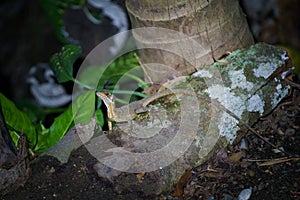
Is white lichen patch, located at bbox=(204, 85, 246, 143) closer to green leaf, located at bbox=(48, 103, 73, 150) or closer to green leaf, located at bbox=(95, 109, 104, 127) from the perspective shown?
green leaf, located at bbox=(95, 109, 104, 127)

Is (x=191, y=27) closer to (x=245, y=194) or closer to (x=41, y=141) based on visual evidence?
(x=245, y=194)

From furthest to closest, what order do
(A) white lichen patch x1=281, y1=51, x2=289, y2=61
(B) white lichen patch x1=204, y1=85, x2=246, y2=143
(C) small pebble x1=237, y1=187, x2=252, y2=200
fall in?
1. (A) white lichen patch x1=281, y1=51, x2=289, y2=61
2. (B) white lichen patch x1=204, y1=85, x2=246, y2=143
3. (C) small pebble x1=237, y1=187, x2=252, y2=200

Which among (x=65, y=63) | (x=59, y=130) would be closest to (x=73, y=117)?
(x=59, y=130)

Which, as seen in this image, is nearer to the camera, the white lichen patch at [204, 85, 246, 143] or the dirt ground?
the dirt ground

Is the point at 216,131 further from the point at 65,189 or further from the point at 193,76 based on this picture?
the point at 65,189

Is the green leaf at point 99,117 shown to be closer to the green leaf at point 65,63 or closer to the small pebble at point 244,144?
the green leaf at point 65,63

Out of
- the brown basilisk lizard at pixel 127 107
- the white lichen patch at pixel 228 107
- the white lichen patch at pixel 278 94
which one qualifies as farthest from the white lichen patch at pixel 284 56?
the brown basilisk lizard at pixel 127 107

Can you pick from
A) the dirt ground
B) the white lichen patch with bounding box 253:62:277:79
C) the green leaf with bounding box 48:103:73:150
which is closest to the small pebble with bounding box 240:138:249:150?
the dirt ground
